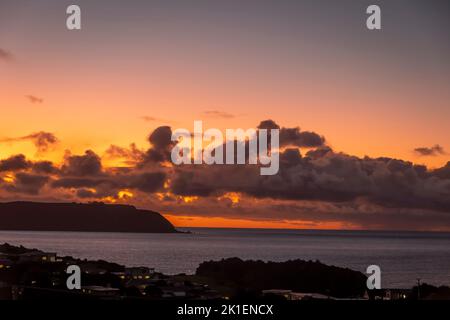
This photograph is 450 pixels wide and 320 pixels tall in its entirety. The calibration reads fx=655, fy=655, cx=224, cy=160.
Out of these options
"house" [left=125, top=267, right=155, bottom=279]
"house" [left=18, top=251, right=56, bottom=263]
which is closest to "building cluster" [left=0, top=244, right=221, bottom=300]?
"house" [left=125, top=267, right=155, bottom=279]

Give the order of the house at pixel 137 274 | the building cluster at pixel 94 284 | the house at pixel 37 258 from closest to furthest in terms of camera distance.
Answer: the building cluster at pixel 94 284 → the house at pixel 137 274 → the house at pixel 37 258

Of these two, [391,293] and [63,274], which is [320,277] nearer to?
A: [391,293]

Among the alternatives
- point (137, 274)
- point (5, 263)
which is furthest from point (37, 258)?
point (137, 274)

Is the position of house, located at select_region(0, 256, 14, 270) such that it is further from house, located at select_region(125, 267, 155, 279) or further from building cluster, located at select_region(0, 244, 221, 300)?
house, located at select_region(125, 267, 155, 279)

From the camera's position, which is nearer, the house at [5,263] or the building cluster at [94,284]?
the building cluster at [94,284]

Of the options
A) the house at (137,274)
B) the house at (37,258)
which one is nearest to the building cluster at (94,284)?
the house at (137,274)

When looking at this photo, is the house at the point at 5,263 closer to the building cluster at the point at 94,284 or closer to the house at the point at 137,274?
the building cluster at the point at 94,284

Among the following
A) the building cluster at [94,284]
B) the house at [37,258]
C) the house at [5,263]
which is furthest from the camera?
the house at [37,258]

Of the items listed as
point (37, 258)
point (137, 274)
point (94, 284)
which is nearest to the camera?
point (94, 284)

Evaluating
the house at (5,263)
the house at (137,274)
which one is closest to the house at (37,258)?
the house at (5,263)

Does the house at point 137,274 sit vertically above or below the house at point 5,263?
below

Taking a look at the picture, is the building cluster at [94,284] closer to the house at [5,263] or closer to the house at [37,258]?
the house at [5,263]

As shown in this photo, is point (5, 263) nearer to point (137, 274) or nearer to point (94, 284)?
point (137, 274)
